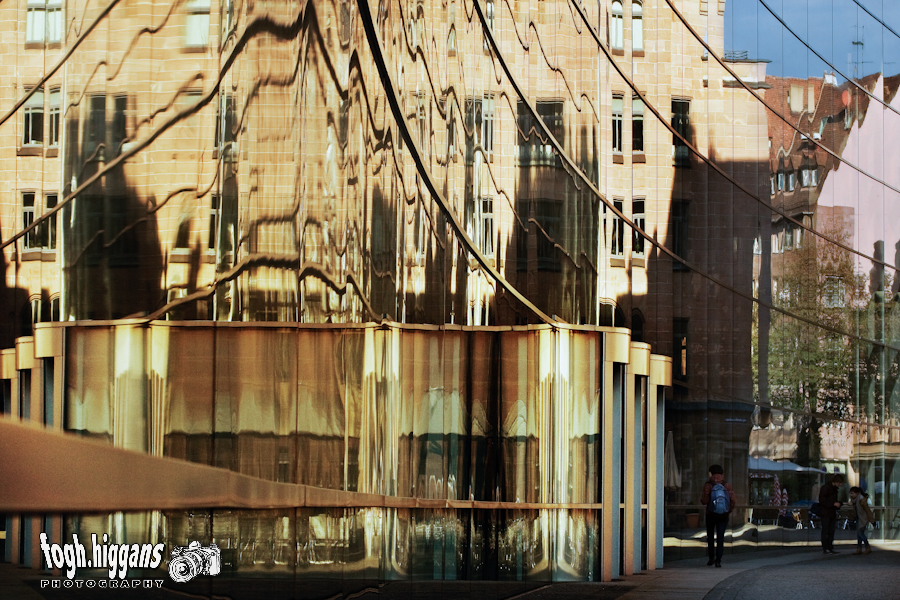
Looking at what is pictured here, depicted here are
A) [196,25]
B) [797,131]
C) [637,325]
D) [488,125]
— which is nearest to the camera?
[196,25]

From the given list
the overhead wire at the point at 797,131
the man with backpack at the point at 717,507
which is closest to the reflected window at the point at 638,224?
the overhead wire at the point at 797,131

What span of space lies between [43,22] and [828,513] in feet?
44.4

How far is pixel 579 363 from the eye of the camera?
28.2ft

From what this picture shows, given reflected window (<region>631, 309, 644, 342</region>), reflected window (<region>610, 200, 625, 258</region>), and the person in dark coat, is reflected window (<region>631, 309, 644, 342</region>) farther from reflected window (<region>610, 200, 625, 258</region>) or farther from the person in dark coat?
the person in dark coat

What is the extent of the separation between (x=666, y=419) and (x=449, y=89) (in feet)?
29.2

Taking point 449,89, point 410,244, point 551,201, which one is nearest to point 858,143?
point 551,201

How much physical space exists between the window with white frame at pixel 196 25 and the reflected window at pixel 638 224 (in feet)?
38.4

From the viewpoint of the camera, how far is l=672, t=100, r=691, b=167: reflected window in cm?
1421

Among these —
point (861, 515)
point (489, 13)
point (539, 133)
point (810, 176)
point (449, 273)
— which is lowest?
point (861, 515)

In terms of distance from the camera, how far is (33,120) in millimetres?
1700

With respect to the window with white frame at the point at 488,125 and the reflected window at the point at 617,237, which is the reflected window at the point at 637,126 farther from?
the window with white frame at the point at 488,125

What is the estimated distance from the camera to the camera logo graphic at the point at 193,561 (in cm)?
198

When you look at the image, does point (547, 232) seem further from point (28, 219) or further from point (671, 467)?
point (28, 219)

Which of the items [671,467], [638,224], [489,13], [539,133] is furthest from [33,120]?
[671,467]
